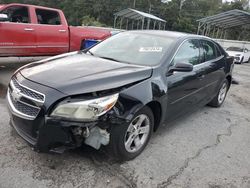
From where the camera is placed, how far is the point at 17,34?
A: 690 cm

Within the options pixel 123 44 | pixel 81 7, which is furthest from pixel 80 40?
pixel 81 7

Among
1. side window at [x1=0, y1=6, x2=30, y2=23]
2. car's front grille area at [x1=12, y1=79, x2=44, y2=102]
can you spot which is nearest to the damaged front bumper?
car's front grille area at [x1=12, y1=79, x2=44, y2=102]

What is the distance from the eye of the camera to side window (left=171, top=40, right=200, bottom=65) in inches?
154

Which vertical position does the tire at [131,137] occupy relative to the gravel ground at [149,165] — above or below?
above

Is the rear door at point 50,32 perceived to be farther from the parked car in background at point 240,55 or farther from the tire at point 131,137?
the parked car in background at point 240,55

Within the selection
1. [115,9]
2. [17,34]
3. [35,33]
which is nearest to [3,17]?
[17,34]

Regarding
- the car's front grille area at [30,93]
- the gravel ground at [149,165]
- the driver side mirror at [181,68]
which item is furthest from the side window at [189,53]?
the car's front grille area at [30,93]

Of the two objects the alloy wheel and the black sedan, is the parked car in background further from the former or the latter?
the alloy wheel

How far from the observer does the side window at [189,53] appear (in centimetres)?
390

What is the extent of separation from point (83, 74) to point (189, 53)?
202 centimetres

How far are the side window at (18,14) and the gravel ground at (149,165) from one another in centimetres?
385

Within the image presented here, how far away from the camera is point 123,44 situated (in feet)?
13.8

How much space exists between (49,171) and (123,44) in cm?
228

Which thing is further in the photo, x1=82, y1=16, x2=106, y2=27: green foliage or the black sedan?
x1=82, y1=16, x2=106, y2=27: green foliage
